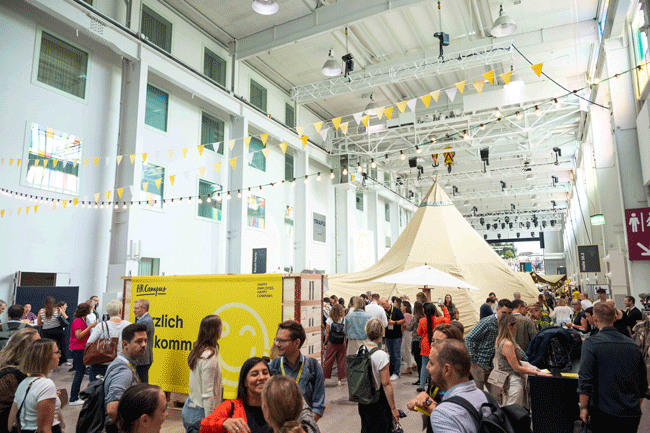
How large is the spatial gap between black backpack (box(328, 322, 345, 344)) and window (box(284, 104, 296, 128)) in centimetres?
1101

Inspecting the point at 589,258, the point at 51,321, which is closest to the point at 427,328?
the point at 51,321

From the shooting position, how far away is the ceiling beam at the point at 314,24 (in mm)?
10211

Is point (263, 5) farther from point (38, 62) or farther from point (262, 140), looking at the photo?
point (38, 62)

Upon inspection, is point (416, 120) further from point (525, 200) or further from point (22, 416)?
point (525, 200)

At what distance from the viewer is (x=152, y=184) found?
10.9 meters

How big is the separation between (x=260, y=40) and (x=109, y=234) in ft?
22.8

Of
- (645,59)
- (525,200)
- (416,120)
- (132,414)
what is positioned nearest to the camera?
(132,414)

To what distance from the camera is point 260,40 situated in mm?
12500

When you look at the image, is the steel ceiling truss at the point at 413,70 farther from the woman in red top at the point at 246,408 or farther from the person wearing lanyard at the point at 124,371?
the woman in red top at the point at 246,408

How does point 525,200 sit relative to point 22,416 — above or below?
above

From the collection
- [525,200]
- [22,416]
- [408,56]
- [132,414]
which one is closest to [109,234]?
[22,416]

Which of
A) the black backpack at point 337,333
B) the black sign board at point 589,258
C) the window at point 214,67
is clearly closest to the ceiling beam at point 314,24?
the window at point 214,67

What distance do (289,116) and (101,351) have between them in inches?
538

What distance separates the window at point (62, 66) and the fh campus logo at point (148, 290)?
6.10 m
